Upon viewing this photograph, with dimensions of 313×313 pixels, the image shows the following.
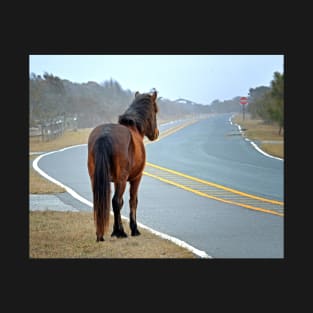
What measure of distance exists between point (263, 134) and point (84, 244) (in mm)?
4422

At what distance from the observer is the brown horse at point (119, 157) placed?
646 cm

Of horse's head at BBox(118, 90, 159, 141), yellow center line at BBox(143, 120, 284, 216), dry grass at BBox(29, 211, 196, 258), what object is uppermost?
horse's head at BBox(118, 90, 159, 141)

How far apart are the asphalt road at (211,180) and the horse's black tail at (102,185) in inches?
51.9

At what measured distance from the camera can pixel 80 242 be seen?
698 centimetres

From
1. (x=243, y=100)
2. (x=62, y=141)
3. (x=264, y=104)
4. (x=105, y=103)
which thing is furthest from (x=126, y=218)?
(x=264, y=104)

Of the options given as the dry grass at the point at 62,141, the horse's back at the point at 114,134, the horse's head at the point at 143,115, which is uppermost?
the horse's head at the point at 143,115

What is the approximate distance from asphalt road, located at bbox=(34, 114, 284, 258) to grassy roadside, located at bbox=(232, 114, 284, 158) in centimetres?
18

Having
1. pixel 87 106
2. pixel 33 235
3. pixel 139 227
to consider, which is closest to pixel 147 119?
pixel 139 227

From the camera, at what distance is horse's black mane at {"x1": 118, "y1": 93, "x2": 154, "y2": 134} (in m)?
7.30

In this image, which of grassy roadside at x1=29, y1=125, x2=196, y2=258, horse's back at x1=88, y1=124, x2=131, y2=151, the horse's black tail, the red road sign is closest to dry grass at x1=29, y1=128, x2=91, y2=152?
grassy roadside at x1=29, y1=125, x2=196, y2=258

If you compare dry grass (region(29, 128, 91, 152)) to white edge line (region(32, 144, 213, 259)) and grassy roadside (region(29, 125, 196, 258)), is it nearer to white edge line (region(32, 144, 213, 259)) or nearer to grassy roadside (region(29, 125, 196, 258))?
white edge line (region(32, 144, 213, 259))

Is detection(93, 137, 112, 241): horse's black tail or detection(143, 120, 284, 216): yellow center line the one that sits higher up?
detection(93, 137, 112, 241): horse's black tail

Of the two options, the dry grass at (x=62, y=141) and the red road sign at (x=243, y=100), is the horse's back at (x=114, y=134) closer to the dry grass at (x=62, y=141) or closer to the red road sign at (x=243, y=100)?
the dry grass at (x=62, y=141)

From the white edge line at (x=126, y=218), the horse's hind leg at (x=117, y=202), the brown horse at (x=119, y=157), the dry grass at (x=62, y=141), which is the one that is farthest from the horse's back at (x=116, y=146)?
the dry grass at (x=62, y=141)
